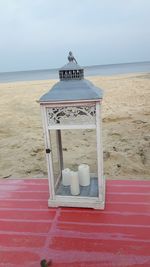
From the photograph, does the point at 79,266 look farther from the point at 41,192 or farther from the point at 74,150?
the point at 74,150

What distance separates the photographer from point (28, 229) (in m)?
2.34

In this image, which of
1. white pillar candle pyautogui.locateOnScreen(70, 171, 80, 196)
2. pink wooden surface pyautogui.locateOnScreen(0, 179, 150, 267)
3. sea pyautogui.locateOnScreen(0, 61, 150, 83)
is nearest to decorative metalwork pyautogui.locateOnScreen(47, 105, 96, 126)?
white pillar candle pyautogui.locateOnScreen(70, 171, 80, 196)

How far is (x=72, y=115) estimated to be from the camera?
232cm

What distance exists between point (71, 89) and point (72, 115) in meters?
0.24

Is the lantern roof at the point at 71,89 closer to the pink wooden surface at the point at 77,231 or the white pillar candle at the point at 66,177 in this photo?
the white pillar candle at the point at 66,177

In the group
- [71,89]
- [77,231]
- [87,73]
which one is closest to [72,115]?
[71,89]

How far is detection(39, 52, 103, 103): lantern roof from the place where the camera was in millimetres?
2232

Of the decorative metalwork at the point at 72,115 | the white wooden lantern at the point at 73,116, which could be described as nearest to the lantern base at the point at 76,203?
the white wooden lantern at the point at 73,116

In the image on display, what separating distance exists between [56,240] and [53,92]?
1303 mm

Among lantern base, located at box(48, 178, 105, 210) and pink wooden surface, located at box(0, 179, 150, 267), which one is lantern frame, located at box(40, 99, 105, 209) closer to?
lantern base, located at box(48, 178, 105, 210)

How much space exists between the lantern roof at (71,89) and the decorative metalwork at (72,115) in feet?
0.33

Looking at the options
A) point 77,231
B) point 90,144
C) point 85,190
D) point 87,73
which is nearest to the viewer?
point 77,231

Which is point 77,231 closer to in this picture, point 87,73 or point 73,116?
point 73,116

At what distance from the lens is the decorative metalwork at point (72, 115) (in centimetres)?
228
